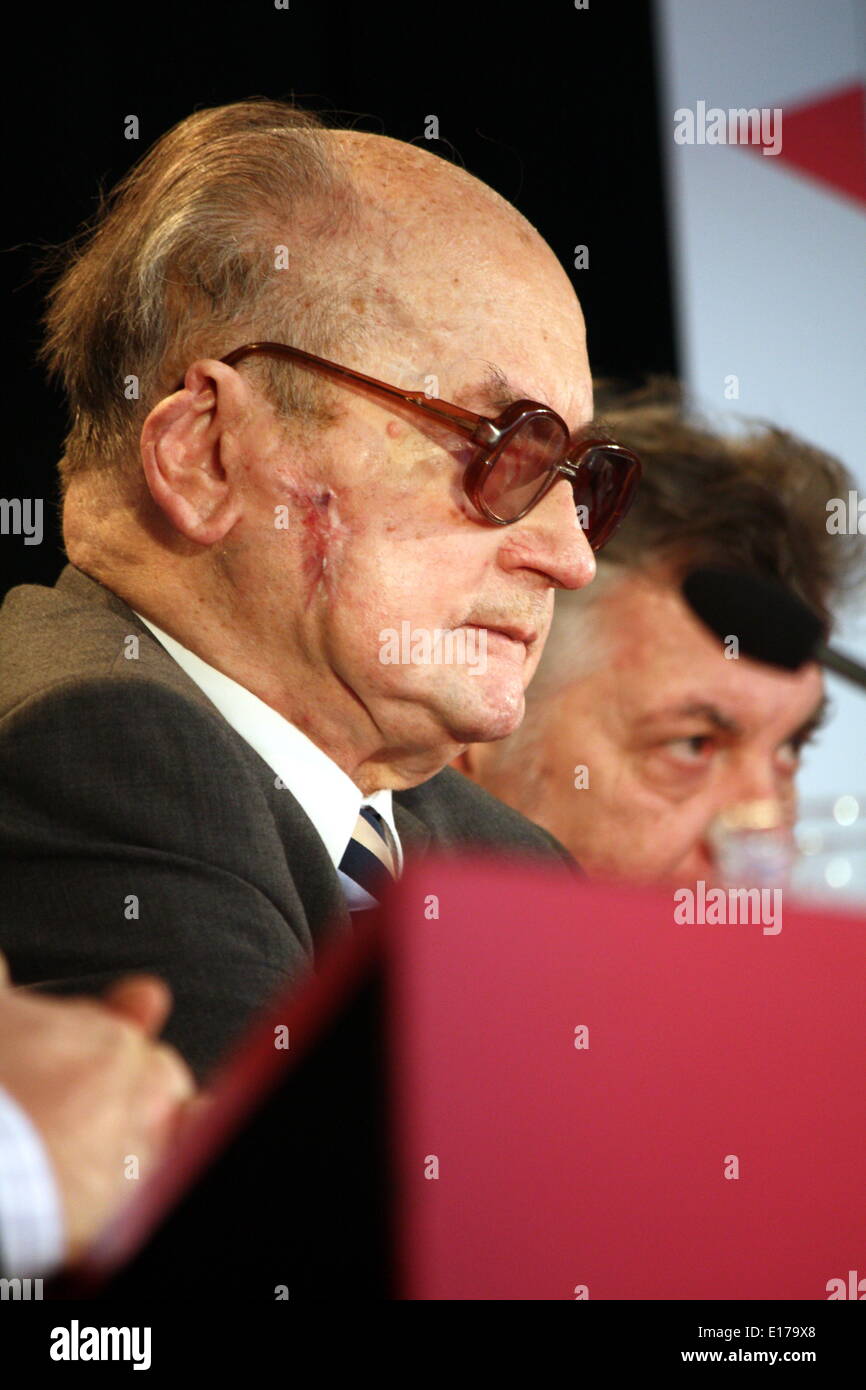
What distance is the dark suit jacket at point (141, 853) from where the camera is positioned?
1160 mm

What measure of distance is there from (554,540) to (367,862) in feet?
1.14

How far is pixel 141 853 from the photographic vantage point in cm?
120

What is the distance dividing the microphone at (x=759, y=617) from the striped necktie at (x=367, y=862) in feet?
3.14

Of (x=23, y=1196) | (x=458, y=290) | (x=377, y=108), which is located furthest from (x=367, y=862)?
(x=377, y=108)

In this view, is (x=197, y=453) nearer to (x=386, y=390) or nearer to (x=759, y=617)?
(x=386, y=390)

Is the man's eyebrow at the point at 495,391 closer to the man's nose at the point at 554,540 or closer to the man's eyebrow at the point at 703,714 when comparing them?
the man's nose at the point at 554,540

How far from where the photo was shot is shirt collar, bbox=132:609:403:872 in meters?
1.50

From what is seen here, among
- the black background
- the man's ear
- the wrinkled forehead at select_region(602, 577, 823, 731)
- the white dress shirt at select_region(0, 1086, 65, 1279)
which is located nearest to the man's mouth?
the man's ear

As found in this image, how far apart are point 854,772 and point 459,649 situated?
1188 mm

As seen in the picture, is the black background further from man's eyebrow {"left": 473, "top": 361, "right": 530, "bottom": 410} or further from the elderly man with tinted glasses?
man's eyebrow {"left": 473, "top": 361, "right": 530, "bottom": 410}

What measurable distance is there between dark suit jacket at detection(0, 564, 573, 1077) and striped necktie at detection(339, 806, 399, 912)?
8.9 inches
